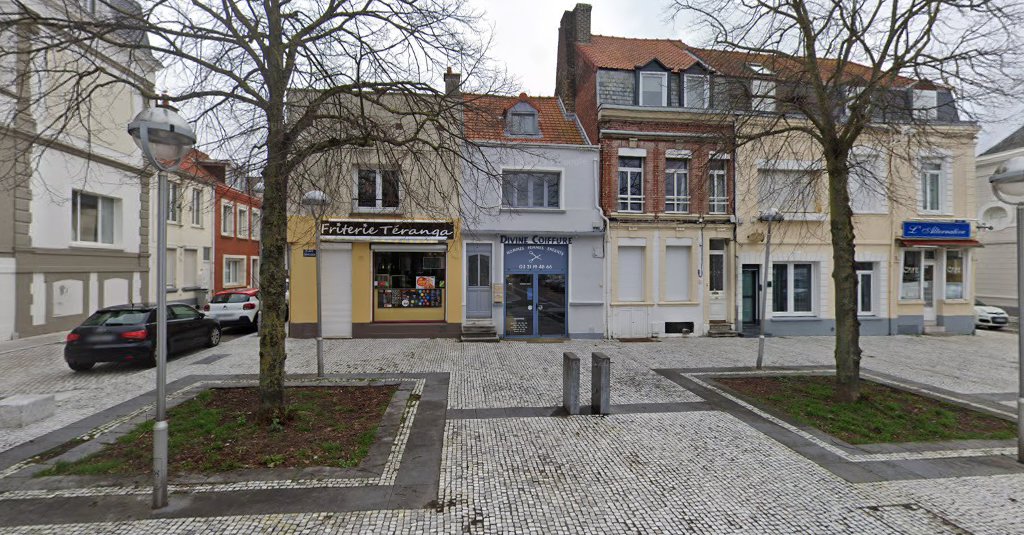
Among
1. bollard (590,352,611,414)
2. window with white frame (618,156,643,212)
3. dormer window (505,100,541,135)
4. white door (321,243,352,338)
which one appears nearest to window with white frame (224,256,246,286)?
white door (321,243,352,338)

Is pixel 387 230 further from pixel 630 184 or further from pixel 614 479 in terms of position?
pixel 614 479

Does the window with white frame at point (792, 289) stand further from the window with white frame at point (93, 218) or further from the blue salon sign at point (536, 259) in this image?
the window with white frame at point (93, 218)

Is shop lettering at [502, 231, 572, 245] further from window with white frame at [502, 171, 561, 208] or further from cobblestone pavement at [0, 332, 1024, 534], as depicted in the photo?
cobblestone pavement at [0, 332, 1024, 534]

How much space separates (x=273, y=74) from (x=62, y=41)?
2217mm

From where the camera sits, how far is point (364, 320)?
13.3 m

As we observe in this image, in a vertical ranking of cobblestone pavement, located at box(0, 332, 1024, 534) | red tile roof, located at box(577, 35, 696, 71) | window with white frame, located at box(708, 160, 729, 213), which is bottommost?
cobblestone pavement, located at box(0, 332, 1024, 534)

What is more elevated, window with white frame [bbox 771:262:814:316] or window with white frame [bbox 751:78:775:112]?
window with white frame [bbox 751:78:775:112]

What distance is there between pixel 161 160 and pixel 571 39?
1563cm

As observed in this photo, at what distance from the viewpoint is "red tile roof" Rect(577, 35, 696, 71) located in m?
14.6

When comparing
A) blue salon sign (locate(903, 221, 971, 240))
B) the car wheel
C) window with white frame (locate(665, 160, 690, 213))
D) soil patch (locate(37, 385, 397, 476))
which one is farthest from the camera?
blue salon sign (locate(903, 221, 971, 240))

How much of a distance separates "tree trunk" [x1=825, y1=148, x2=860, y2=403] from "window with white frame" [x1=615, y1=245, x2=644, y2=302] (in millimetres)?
6877

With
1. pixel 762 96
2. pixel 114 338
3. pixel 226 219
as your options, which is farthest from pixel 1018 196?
pixel 226 219

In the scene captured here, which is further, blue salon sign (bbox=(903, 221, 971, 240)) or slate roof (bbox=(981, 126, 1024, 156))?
slate roof (bbox=(981, 126, 1024, 156))

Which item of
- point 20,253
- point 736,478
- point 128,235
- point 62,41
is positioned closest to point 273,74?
point 62,41
